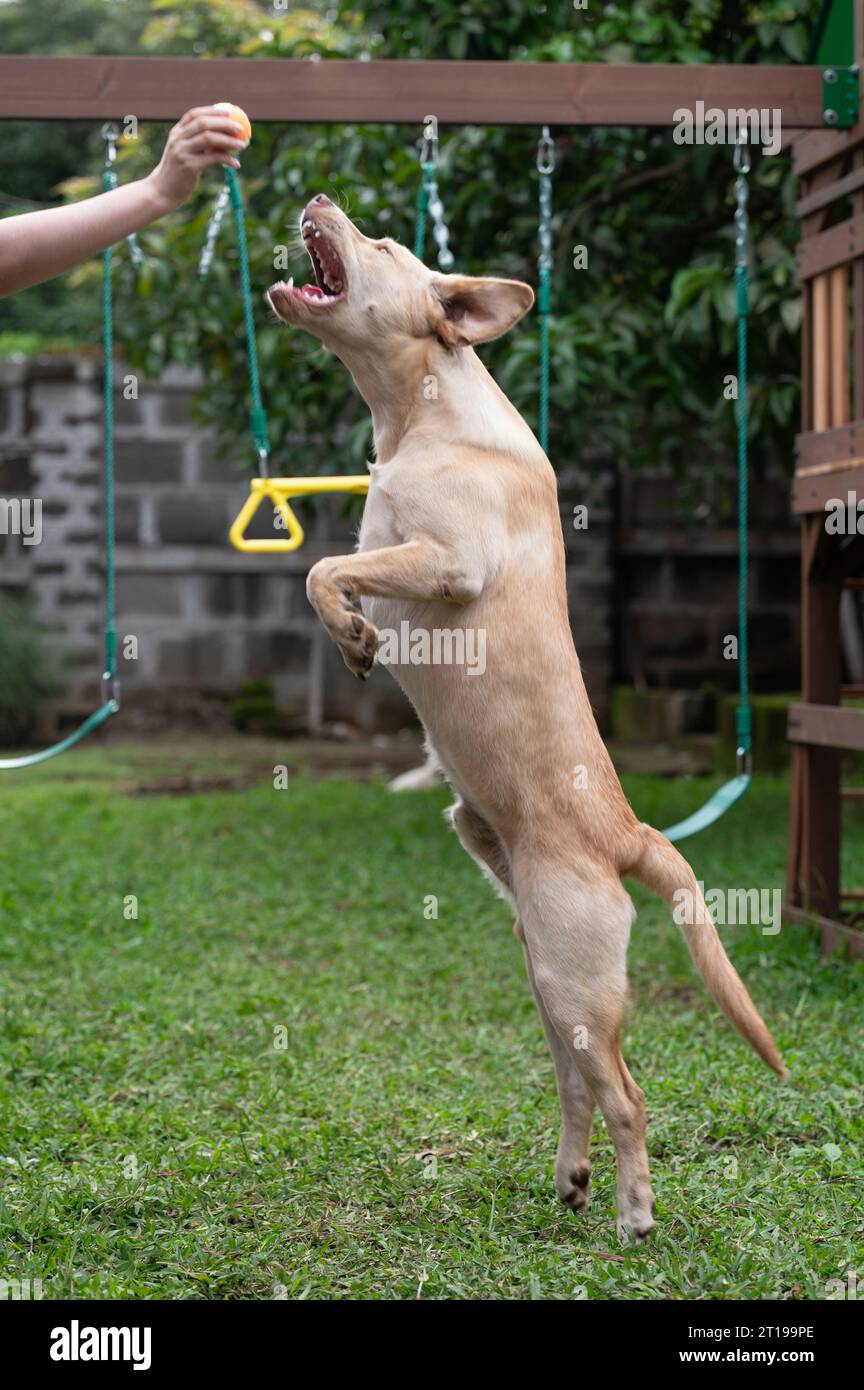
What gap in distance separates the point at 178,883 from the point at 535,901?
445 cm

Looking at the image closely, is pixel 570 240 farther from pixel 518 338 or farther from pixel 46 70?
pixel 46 70

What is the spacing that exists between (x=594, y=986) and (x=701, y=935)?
333mm

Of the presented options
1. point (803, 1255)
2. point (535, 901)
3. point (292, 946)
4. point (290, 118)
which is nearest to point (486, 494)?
point (535, 901)

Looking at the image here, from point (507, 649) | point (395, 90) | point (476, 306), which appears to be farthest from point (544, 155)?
point (507, 649)

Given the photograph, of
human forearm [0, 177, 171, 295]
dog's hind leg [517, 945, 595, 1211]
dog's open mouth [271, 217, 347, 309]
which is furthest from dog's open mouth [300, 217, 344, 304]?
dog's hind leg [517, 945, 595, 1211]

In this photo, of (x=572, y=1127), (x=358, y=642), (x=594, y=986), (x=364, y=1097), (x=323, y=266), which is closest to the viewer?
(x=358, y=642)

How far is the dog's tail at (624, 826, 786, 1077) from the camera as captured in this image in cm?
345

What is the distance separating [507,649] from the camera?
11.0 feet

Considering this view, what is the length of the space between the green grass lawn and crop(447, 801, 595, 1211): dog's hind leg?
8cm

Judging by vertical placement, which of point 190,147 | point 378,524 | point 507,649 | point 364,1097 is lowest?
point 364,1097

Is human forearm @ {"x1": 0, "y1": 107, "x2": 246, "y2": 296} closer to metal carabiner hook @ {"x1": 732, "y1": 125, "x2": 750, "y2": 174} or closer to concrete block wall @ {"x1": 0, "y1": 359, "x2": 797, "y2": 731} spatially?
metal carabiner hook @ {"x1": 732, "y1": 125, "x2": 750, "y2": 174}

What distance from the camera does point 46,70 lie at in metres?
5.04

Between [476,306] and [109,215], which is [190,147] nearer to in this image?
[109,215]

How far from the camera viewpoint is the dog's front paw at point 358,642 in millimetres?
3010
